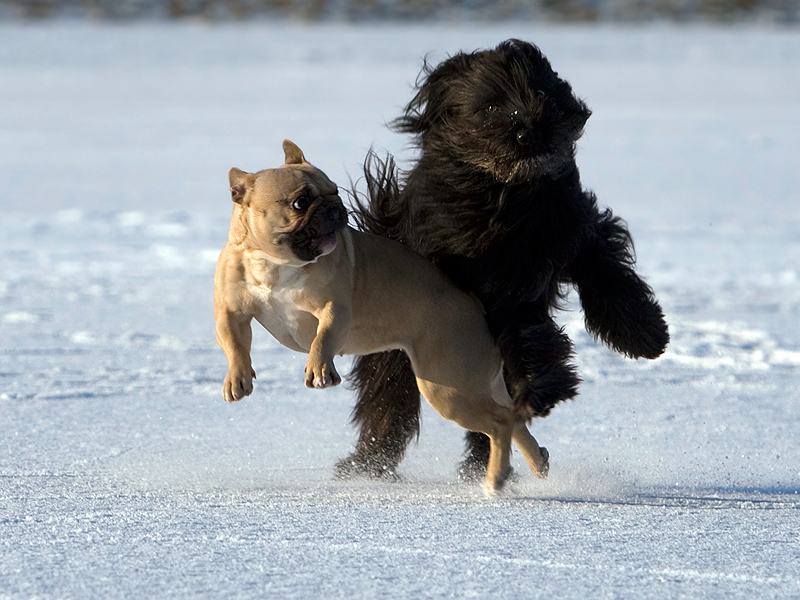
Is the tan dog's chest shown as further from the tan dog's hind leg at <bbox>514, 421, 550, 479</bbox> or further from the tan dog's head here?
the tan dog's hind leg at <bbox>514, 421, 550, 479</bbox>

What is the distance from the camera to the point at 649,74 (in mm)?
17125

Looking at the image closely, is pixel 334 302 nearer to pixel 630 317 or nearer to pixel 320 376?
pixel 320 376

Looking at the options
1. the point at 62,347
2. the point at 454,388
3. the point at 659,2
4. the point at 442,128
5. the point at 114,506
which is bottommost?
the point at 62,347

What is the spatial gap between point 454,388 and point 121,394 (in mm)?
1888

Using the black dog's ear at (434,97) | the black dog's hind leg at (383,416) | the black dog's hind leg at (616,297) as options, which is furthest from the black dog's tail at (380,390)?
the black dog's hind leg at (616,297)

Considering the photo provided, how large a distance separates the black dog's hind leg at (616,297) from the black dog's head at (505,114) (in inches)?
14.7

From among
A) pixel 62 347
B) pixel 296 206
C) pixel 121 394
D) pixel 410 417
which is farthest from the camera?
pixel 62 347

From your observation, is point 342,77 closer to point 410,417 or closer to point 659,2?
point 659,2

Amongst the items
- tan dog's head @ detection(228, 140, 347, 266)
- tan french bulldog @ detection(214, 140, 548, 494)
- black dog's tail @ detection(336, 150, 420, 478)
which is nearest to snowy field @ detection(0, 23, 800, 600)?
black dog's tail @ detection(336, 150, 420, 478)

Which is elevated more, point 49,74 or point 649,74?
point 649,74

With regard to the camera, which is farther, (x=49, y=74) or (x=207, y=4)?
(x=207, y=4)

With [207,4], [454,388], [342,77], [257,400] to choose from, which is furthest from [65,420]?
[207,4]

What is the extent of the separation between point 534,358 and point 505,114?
27.2 inches

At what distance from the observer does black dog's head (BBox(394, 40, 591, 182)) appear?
2.94 metres
